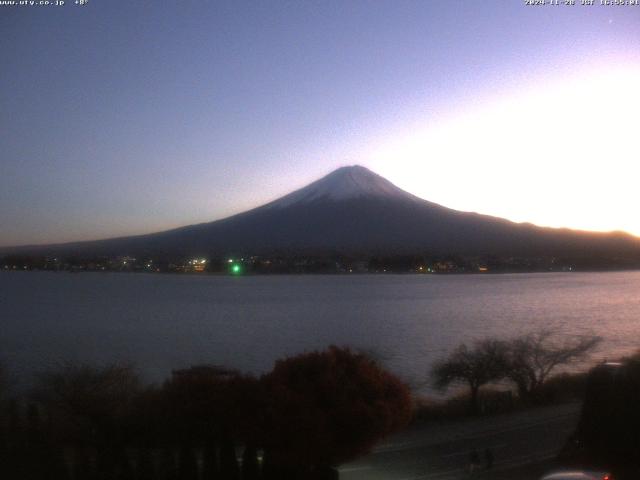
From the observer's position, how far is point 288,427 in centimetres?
692

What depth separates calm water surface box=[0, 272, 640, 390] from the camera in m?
21.0

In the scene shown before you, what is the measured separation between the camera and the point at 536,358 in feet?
56.2

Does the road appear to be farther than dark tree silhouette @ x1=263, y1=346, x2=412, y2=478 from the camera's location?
Yes

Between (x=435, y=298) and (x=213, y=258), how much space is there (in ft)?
50.6

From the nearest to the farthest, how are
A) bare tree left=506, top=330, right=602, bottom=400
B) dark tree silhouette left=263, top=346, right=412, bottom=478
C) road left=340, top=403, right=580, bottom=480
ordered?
dark tree silhouette left=263, top=346, right=412, bottom=478
road left=340, top=403, right=580, bottom=480
bare tree left=506, top=330, right=602, bottom=400

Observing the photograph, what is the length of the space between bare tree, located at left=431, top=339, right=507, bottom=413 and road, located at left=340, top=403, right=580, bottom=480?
2.10m

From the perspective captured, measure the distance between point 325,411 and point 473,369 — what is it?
30.9 feet

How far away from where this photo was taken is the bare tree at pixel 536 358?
1625 cm

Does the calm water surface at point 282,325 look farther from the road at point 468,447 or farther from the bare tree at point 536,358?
the road at point 468,447

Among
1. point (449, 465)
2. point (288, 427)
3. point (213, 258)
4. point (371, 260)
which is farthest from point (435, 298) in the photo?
point (288, 427)

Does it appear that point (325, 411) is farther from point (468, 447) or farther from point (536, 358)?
point (536, 358)

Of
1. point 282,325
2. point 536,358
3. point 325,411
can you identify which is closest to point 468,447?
point 325,411

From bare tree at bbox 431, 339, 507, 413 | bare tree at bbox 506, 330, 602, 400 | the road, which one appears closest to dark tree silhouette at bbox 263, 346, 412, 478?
the road

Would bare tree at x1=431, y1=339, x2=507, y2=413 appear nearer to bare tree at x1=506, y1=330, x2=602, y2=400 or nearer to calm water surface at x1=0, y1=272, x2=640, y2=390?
bare tree at x1=506, y1=330, x2=602, y2=400
